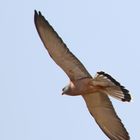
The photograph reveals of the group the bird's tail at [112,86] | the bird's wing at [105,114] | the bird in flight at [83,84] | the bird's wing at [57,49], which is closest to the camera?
the bird's tail at [112,86]

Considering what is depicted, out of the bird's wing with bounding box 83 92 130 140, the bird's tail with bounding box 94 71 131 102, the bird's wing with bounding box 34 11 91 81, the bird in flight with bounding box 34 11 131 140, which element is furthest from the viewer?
the bird's wing with bounding box 83 92 130 140

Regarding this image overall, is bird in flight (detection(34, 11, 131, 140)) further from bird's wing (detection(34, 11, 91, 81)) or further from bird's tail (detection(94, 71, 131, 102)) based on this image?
bird's tail (detection(94, 71, 131, 102))

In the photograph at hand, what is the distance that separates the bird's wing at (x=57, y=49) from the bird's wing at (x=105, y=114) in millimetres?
667

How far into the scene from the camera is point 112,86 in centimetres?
1023

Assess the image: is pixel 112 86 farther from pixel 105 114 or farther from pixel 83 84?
pixel 105 114

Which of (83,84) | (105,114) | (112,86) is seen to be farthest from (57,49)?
(105,114)

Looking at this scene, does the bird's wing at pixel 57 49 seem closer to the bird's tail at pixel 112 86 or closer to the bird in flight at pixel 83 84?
the bird in flight at pixel 83 84

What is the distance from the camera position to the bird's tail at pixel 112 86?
988cm

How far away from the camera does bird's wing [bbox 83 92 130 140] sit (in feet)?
37.5

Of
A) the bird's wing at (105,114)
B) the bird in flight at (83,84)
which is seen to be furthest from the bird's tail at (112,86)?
the bird's wing at (105,114)

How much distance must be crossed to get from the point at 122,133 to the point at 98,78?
1.55 meters

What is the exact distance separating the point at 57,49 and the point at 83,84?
3.43ft

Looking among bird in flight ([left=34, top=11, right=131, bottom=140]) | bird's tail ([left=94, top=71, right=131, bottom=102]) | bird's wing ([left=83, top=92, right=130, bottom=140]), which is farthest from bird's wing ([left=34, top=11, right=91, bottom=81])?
bird's tail ([left=94, top=71, right=131, bottom=102])

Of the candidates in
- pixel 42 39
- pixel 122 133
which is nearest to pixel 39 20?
pixel 42 39
